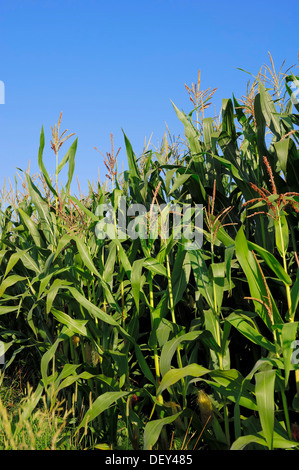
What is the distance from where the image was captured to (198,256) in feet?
6.33

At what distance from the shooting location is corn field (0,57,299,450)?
1694 millimetres

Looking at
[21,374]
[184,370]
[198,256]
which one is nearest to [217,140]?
[198,256]

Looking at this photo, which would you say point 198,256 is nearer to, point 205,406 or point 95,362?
point 205,406

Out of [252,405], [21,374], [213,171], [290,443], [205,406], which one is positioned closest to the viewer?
[290,443]

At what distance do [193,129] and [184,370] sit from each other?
1.42m

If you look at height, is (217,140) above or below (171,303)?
above

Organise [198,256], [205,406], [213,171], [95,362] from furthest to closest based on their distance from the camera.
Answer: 1. [213,171]
2. [95,362]
3. [198,256]
4. [205,406]

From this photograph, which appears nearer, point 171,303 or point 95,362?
point 171,303

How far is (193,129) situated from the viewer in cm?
250

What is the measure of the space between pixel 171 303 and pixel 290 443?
0.74 metres

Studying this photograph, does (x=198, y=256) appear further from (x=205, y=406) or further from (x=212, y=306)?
(x=205, y=406)

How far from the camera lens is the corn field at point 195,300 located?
5.56ft

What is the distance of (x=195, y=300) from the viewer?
2182mm
